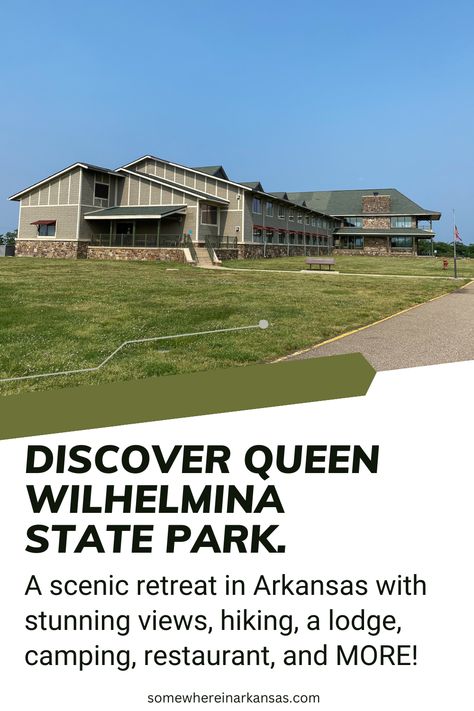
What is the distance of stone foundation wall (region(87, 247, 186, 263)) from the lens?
3956 cm

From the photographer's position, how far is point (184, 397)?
169 inches

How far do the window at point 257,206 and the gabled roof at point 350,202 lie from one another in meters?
29.1

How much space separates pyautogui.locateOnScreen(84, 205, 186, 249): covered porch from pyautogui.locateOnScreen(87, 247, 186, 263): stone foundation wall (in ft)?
1.46

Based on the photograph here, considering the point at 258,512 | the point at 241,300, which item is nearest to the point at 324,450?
the point at 258,512

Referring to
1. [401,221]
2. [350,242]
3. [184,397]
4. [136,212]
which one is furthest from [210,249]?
[401,221]

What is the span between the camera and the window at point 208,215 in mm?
42906

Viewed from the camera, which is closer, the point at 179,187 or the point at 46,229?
the point at 179,187

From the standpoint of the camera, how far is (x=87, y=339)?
345 inches

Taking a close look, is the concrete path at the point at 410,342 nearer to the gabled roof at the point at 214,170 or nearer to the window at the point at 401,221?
the gabled roof at the point at 214,170

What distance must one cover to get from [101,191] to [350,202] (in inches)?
1700

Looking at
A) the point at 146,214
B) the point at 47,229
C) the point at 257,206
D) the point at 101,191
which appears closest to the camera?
the point at 146,214

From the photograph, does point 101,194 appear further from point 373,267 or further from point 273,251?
point 373,267

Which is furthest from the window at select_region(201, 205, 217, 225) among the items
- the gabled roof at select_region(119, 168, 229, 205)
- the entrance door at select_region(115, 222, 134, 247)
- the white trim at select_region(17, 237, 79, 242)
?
the white trim at select_region(17, 237, 79, 242)

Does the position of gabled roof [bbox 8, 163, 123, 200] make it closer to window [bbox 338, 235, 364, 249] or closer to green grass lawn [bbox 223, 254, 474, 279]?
green grass lawn [bbox 223, 254, 474, 279]
